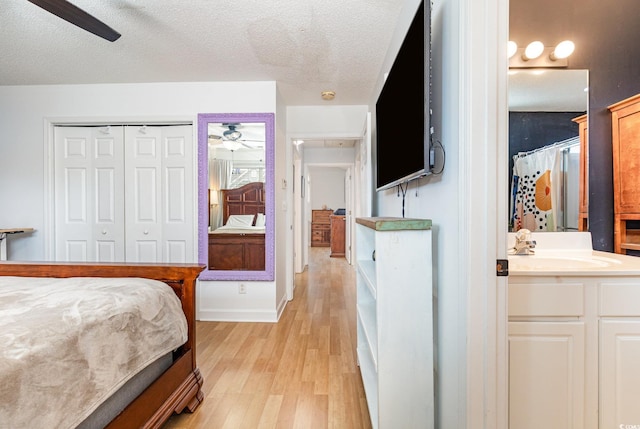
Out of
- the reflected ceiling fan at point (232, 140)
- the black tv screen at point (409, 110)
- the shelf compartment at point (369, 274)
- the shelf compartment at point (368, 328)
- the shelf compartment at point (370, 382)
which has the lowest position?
the shelf compartment at point (370, 382)

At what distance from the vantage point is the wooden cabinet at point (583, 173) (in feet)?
5.83

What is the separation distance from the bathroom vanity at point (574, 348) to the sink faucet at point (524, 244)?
445mm

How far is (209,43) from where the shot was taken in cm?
243

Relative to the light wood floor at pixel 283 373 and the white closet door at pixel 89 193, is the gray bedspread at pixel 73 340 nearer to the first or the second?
the light wood floor at pixel 283 373

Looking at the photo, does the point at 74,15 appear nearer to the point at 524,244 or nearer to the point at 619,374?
the point at 524,244

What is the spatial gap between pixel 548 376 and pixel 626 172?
4.68 ft

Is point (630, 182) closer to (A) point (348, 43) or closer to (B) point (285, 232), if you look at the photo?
(A) point (348, 43)

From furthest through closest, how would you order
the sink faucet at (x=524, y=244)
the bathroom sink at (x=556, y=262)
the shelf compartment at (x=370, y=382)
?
1. the sink faucet at (x=524, y=244)
2. the shelf compartment at (x=370, y=382)
3. the bathroom sink at (x=556, y=262)

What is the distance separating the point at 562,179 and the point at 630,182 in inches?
15.3

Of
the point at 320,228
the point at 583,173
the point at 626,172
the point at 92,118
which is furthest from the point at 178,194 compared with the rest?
the point at 320,228

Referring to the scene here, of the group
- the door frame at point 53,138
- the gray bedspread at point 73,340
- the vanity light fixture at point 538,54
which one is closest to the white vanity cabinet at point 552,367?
the vanity light fixture at point 538,54

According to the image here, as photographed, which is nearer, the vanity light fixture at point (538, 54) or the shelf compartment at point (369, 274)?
the shelf compartment at point (369, 274)

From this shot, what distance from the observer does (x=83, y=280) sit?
157cm

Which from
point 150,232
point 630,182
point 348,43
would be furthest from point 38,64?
point 630,182
